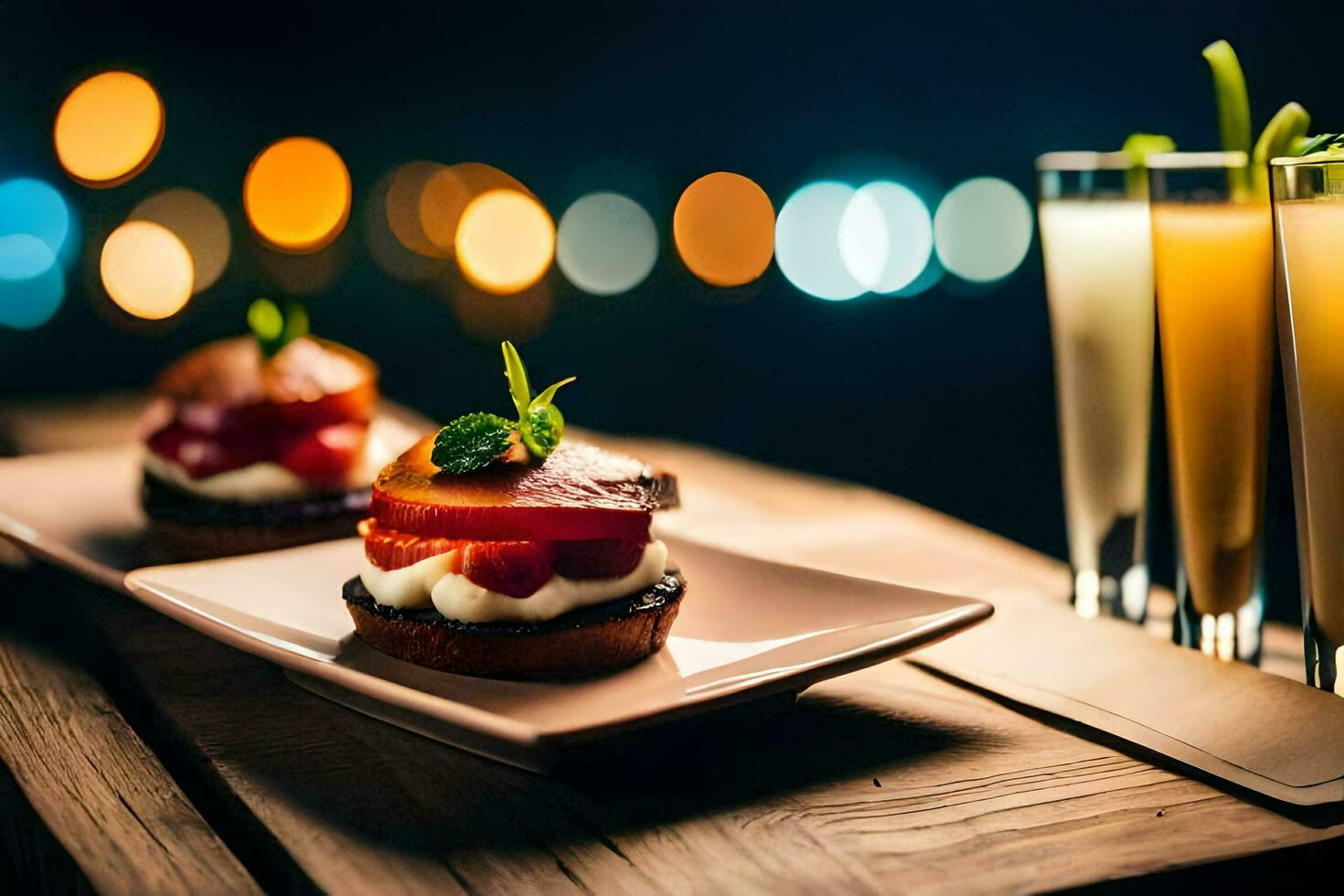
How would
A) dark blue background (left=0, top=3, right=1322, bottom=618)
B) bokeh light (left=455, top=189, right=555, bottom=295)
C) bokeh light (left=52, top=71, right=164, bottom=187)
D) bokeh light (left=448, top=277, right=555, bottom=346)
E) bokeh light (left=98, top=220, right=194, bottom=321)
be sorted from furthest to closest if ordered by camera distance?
bokeh light (left=455, top=189, right=555, bottom=295)
bokeh light (left=448, top=277, right=555, bottom=346)
bokeh light (left=98, top=220, right=194, bottom=321)
bokeh light (left=52, top=71, right=164, bottom=187)
dark blue background (left=0, top=3, right=1322, bottom=618)

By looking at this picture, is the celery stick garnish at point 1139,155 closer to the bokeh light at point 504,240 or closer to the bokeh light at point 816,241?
the bokeh light at point 816,241

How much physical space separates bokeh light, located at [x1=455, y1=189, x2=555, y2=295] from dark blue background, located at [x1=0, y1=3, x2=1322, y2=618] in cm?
27

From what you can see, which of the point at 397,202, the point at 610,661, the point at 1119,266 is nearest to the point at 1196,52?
the point at 1119,266

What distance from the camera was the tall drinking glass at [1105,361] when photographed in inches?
67.9

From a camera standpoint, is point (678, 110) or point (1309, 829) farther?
point (678, 110)

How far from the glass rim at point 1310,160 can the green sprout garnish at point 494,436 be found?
2.45 ft

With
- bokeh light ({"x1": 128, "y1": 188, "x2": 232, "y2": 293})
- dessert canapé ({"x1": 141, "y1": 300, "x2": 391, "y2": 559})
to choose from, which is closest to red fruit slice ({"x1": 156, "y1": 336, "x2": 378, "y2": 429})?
dessert canapé ({"x1": 141, "y1": 300, "x2": 391, "y2": 559})

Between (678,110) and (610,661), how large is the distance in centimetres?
678

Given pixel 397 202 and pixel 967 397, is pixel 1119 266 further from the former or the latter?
pixel 397 202

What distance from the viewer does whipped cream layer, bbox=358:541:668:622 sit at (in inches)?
52.1

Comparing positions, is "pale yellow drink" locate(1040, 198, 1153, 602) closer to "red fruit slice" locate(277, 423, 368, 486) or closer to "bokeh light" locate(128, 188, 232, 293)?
"red fruit slice" locate(277, 423, 368, 486)

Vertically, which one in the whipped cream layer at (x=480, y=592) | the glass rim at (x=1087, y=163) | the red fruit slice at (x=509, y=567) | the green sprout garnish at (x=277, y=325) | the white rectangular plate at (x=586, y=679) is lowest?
the white rectangular plate at (x=586, y=679)

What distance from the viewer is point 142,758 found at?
1283mm

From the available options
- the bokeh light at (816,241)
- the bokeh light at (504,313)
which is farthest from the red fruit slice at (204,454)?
the bokeh light at (816,241)
